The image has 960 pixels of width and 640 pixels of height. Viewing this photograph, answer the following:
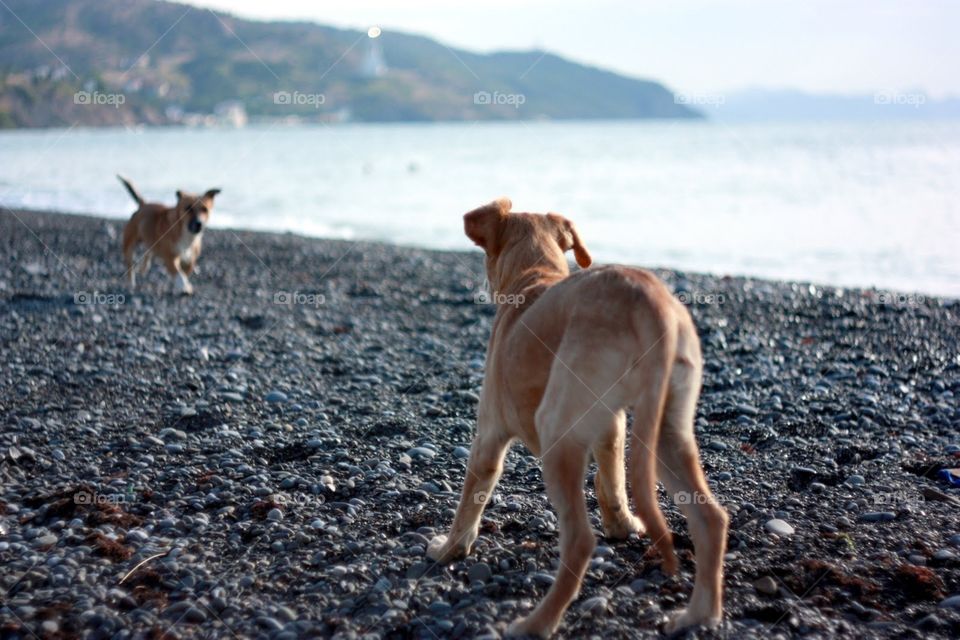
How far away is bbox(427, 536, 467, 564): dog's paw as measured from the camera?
198 inches

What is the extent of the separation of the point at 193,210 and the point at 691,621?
12.6 meters

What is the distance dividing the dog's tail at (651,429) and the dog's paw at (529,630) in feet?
2.22

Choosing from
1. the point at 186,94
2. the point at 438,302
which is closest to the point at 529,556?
the point at 438,302

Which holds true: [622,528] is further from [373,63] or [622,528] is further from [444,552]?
[373,63]

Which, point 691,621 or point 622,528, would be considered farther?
point 622,528

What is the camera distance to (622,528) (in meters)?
5.34

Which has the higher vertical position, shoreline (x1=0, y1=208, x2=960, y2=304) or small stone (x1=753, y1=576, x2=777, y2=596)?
shoreline (x1=0, y1=208, x2=960, y2=304)

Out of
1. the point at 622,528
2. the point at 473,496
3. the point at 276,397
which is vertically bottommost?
the point at 622,528

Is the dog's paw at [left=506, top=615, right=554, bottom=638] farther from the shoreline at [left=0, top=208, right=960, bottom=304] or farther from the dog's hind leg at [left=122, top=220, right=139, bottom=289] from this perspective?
the dog's hind leg at [left=122, top=220, right=139, bottom=289]

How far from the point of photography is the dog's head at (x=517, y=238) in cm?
549

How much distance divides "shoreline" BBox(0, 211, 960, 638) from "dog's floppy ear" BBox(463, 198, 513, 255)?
1801mm

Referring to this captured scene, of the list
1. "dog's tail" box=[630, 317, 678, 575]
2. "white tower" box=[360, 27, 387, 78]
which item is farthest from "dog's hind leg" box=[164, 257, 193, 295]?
"white tower" box=[360, 27, 387, 78]

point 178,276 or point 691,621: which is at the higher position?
A: point 178,276

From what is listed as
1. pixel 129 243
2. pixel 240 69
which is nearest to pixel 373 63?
pixel 240 69
